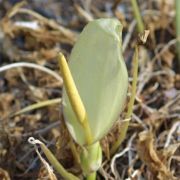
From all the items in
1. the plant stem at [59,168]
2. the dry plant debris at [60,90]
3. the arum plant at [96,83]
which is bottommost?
the dry plant debris at [60,90]

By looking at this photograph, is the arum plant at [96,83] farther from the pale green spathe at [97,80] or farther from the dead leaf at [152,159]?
the dead leaf at [152,159]

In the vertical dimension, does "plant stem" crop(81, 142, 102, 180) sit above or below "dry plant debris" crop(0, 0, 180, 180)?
above

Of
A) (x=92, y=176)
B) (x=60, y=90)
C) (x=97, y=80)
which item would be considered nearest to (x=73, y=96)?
(x=97, y=80)

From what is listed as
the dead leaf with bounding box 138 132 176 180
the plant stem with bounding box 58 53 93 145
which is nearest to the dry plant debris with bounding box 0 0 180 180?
the dead leaf with bounding box 138 132 176 180

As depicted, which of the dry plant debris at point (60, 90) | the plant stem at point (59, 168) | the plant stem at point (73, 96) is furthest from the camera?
the dry plant debris at point (60, 90)

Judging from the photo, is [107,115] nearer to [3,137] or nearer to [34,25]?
[3,137]

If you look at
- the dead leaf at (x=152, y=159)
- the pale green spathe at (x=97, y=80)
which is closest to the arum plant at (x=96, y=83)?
the pale green spathe at (x=97, y=80)

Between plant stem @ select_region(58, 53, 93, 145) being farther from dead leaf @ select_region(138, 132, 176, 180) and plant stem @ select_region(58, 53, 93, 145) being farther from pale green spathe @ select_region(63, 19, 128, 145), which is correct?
dead leaf @ select_region(138, 132, 176, 180)

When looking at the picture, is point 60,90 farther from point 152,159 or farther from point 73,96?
point 73,96
